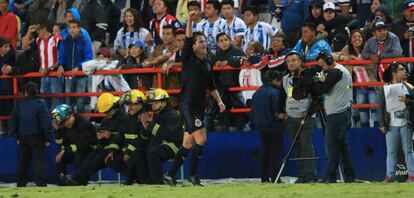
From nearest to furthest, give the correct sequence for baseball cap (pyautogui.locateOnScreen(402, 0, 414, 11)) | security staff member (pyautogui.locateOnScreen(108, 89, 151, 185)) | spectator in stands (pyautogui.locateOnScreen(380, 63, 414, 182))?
1. spectator in stands (pyautogui.locateOnScreen(380, 63, 414, 182))
2. security staff member (pyautogui.locateOnScreen(108, 89, 151, 185))
3. baseball cap (pyautogui.locateOnScreen(402, 0, 414, 11))

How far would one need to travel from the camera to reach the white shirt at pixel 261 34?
24344 mm

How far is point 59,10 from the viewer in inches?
1123

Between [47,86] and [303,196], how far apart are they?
9.91 m

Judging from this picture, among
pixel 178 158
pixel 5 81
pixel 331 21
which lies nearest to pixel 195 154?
pixel 178 158

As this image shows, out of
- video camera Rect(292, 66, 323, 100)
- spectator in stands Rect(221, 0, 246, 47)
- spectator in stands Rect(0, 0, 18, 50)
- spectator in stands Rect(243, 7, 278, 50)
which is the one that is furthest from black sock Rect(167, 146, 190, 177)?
spectator in stands Rect(0, 0, 18, 50)

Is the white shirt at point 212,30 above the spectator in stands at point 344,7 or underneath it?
underneath

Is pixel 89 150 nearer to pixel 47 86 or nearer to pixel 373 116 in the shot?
pixel 47 86

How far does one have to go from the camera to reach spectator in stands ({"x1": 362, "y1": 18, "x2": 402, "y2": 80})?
22.2m

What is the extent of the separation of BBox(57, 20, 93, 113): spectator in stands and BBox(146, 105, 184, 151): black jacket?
3024 mm

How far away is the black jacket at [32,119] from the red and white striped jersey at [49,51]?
933 millimetres

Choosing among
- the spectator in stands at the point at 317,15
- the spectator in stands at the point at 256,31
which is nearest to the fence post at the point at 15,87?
the spectator in stands at the point at 256,31

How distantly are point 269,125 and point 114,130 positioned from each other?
9.67 feet

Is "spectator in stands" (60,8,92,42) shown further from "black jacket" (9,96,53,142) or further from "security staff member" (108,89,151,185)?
"security staff member" (108,89,151,185)

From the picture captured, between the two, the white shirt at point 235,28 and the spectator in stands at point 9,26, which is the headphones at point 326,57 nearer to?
the white shirt at point 235,28
